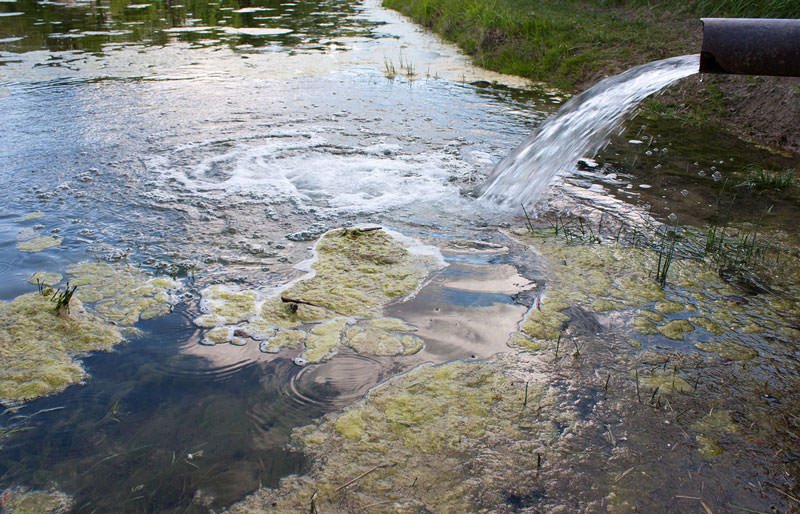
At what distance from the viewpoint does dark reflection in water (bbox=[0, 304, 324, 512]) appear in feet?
6.28

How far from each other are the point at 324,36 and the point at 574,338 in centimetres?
905

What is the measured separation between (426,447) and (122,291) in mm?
1654

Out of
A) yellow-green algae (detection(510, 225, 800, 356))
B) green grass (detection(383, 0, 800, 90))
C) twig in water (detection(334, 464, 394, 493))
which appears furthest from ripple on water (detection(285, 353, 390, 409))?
green grass (detection(383, 0, 800, 90))

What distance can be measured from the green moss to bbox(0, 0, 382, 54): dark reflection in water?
7732 mm

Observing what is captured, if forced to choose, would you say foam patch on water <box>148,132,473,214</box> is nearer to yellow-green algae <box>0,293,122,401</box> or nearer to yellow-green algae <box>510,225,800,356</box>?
yellow-green algae <box>510,225,800,356</box>

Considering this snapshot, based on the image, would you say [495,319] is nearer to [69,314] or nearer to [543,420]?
[543,420]

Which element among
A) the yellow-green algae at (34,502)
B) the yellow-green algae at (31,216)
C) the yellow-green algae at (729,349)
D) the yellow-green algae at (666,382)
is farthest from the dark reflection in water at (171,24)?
the yellow-green algae at (34,502)

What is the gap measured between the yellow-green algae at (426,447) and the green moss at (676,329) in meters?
0.70

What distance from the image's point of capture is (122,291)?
298 cm

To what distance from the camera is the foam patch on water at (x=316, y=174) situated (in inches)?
163

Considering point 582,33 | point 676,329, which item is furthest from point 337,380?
point 582,33

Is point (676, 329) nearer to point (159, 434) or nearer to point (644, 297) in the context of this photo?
point (644, 297)

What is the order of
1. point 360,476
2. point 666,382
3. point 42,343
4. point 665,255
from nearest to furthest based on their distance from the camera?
point 360,476, point 666,382, point 42,343, point 665,255

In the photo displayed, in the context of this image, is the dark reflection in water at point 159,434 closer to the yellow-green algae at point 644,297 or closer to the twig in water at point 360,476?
the twig in water at point 360,476
